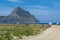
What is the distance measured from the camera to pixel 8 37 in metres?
24.2

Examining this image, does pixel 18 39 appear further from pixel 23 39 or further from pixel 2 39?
pixel 2 39

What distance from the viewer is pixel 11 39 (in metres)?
23.9

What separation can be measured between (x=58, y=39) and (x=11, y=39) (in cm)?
449

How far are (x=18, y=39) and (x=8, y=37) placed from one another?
1.48m

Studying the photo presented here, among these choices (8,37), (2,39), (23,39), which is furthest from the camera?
(23,39)

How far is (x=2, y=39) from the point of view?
74.3ft

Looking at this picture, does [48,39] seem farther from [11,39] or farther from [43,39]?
[11,39]

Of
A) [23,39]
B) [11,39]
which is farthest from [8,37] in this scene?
[23,39]

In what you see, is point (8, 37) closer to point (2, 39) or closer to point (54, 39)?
point (2, 39)

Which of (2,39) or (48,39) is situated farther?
(48,39)

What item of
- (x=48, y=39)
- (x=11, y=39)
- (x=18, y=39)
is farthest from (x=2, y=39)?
(x=48, y=39)

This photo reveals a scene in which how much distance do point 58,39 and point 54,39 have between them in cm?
40

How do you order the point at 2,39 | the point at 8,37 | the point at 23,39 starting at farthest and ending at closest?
the point at 23,39 → the point at 8,37 → the point at 2,39

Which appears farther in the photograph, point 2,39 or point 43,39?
point 43,39
